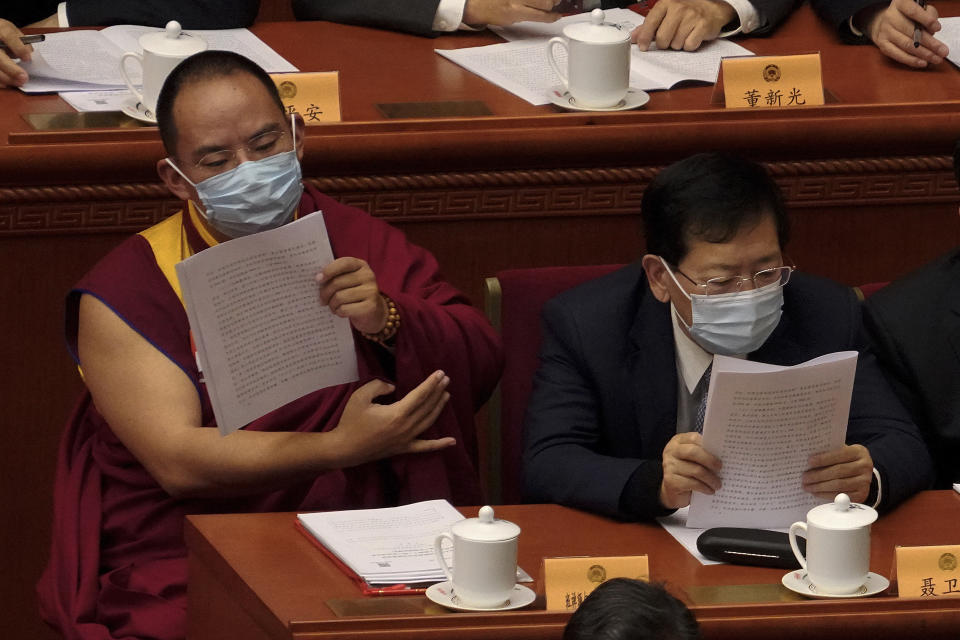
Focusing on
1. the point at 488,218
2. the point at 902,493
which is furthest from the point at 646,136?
the point at 902,493

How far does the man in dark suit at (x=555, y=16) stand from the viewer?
3684 mm

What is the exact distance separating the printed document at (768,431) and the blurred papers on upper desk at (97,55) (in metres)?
1.39

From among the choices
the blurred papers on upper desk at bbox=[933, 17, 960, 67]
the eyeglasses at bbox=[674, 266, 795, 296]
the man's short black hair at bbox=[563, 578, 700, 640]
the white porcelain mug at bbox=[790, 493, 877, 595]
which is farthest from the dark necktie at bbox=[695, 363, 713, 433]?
the blurred papers on upper desk at bbox=[933, 17, 960, 67]

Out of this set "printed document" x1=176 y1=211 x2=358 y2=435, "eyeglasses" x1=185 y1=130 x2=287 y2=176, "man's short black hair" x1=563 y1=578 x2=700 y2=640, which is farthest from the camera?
"eyeglasses" x1=185 y1=130 x2=287 y2=176

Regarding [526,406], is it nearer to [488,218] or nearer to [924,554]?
[488,218]

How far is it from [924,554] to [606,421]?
25.4 inches

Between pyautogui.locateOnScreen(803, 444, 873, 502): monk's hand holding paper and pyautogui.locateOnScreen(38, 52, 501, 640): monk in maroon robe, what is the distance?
0.55 m

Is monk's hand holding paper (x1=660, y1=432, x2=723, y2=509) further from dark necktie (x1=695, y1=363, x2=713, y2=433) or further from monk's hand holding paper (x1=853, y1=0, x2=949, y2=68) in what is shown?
monk's hand holding paper (x1=853, y1=0, x2=949, y2=68)

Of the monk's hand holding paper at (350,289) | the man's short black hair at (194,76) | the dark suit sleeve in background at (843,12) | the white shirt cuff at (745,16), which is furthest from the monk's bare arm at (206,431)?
the dark suit sleeve in background at (843,12)

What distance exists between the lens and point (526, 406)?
2.89m

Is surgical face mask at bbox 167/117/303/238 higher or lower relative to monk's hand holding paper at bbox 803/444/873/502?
higher

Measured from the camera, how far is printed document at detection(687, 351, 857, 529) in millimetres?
2385

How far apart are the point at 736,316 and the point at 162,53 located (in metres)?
1.11

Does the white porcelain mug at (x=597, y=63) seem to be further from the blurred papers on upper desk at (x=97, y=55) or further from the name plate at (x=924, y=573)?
the name plate at (x=924, y=573)
